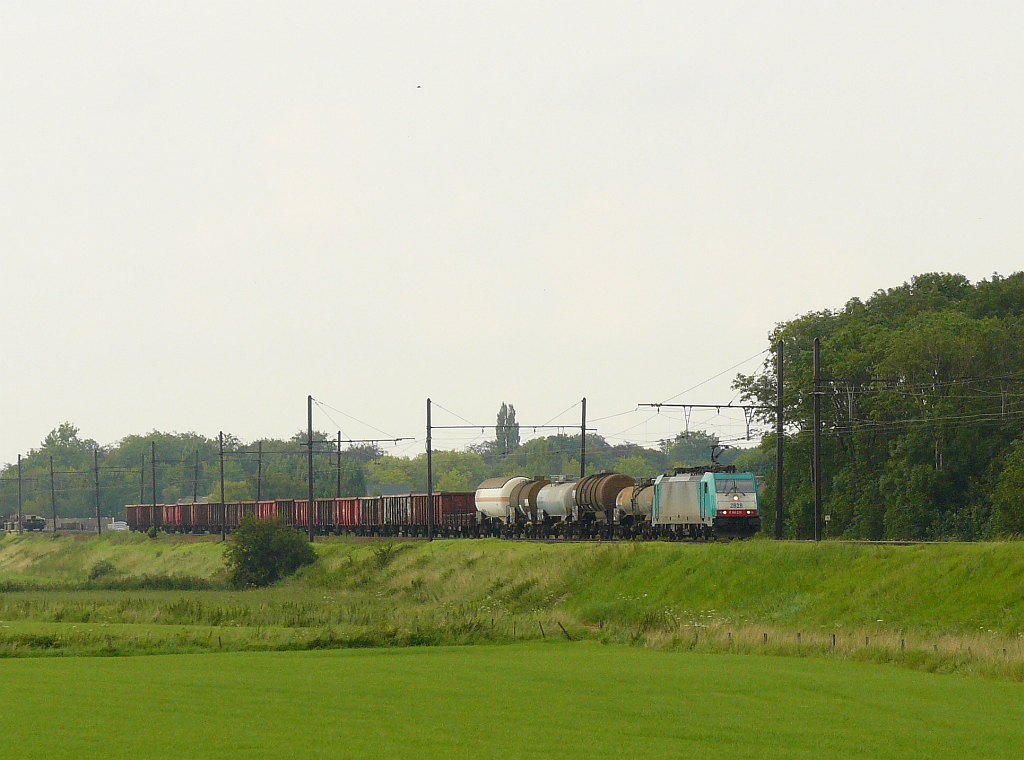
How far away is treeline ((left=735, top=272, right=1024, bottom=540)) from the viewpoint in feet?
238

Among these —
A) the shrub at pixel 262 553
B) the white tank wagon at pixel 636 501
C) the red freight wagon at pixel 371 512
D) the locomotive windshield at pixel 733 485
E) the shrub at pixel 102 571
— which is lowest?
the shrub at pixel 102 571

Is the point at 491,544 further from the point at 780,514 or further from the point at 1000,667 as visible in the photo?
the point at 1000,667

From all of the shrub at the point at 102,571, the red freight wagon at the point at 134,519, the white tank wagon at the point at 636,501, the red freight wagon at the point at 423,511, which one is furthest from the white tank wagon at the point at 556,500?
the red freight wagon at the point at 134,519

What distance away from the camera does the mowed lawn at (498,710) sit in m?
18.5

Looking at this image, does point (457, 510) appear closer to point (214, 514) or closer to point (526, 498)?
point (526, 498)

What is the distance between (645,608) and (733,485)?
1396cm

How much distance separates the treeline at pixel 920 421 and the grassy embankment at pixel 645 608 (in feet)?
75.3

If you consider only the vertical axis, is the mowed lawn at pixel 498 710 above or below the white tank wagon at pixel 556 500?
below

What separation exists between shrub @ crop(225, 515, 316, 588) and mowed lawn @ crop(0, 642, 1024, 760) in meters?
49.1

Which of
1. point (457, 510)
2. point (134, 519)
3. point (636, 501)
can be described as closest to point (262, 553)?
point (457, 510)

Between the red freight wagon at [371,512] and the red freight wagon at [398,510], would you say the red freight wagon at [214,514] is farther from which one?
the red freight wagon at [398,510]

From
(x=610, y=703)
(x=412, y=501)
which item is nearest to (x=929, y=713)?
(x=610, y=703)

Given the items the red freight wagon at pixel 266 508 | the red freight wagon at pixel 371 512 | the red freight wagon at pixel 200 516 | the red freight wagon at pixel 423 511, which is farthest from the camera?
the red freight wagon at pixel 200 516

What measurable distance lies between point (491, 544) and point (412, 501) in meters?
21.4
